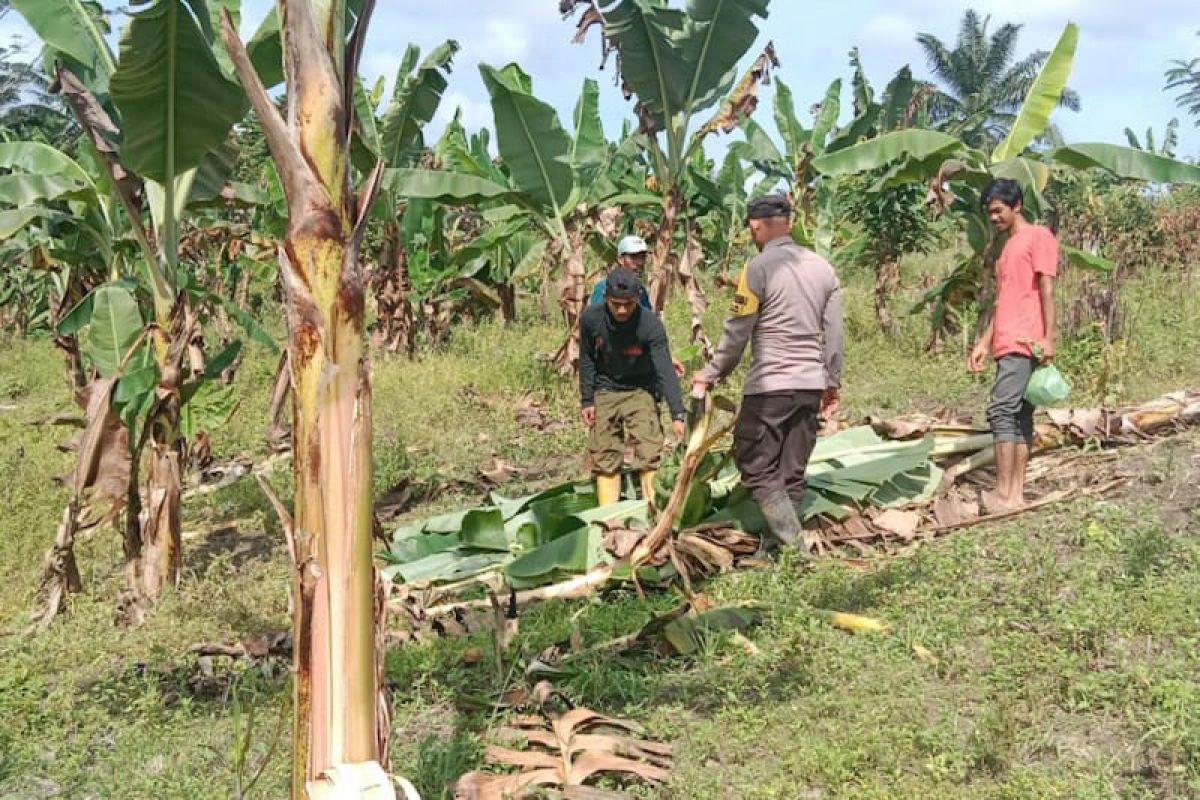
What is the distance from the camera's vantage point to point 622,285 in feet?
18.5

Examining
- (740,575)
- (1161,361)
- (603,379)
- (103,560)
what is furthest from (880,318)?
(103,560)

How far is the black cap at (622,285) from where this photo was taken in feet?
18.5

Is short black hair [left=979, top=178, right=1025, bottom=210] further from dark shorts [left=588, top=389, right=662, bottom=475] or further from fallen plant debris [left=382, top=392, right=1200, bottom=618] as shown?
dark shorts [left=588, top=389, right=662, bottom=475]

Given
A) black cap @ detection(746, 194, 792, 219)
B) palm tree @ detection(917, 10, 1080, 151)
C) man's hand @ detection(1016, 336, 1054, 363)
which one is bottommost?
man's hand @ detection(1016, 336, 1054, 363)

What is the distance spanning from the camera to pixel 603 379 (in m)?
6.15

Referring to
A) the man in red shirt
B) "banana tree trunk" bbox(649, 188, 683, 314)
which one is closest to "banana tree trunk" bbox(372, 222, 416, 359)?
"banana tree trunk" bbox(649, 188, 683, 314)

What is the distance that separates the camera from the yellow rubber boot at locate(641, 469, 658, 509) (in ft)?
17.1

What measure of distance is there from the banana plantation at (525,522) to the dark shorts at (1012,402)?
43 cm

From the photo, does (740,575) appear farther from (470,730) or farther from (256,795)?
(256,795)

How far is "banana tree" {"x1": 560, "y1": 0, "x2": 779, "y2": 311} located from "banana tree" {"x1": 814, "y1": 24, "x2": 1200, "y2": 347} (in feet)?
3.41

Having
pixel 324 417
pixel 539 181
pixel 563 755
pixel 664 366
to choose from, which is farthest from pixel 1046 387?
pixel 539 181

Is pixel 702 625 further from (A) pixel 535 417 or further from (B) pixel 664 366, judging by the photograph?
(A) pixel 535 417

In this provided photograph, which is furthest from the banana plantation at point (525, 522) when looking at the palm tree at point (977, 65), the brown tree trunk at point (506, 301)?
the palm tree at point (977, 65)

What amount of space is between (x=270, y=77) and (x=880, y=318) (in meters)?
8.06
